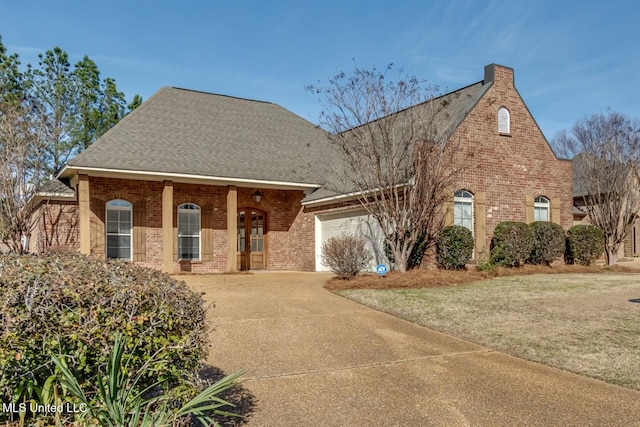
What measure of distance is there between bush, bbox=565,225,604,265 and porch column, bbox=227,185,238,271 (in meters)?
11.0

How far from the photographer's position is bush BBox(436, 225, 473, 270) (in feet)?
44.7

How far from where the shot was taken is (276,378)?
512 cm

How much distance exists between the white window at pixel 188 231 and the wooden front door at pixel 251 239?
5.60ft

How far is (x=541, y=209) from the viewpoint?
16.7m

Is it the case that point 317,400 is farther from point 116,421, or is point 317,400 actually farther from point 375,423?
point 116,421

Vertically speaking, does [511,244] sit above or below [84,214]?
below

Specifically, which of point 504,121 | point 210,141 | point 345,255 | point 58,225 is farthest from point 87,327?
point 504,121

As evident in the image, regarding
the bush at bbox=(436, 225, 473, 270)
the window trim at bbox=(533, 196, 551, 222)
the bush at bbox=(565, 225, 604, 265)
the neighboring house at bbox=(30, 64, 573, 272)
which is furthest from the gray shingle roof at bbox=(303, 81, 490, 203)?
the bush at bbox=(565, 225, 604, 265)

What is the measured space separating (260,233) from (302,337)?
38.2 feet

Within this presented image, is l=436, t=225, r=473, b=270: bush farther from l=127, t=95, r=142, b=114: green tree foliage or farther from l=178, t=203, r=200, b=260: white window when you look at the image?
Result: l=127, t=95, r=142, b=114: green tree foliage

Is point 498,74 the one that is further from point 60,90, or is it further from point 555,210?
point 60,90

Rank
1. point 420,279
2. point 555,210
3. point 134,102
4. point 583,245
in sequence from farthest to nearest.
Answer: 1. point 134,102
2. point 555,210
3. point 583,245
4. point 420,279

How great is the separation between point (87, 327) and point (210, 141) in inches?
567

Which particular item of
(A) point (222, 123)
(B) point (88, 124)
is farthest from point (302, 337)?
(B) point (88, 124)
